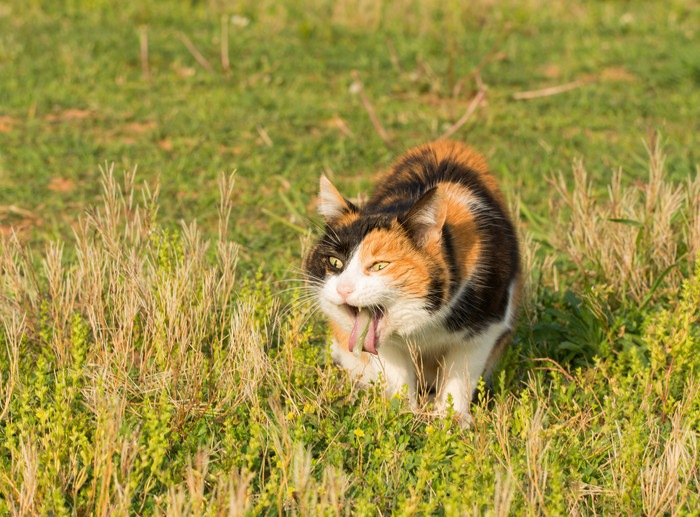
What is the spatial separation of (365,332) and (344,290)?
24 centimetres

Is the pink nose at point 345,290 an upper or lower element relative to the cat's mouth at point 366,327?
upper

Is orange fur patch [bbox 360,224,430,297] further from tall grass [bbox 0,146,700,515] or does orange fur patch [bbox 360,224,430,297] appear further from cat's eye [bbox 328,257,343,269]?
Answer: tall grass [bbox 0,146,700,515]

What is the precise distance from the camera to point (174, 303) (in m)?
3.83

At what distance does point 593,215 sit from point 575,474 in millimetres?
2055

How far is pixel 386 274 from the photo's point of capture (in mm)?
3365

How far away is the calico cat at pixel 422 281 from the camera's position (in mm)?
3383

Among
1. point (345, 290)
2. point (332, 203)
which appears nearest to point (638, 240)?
point (332, 203)

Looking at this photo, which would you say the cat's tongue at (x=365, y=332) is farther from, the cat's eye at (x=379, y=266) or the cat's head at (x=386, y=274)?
the cat's eye at (x=379, y=266)

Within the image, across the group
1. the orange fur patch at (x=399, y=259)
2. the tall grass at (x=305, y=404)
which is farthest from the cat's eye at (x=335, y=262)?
the tall grass at (x=305, y=404)

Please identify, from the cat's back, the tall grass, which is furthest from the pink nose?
the cat's back

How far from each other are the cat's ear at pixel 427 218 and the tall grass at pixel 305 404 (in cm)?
68

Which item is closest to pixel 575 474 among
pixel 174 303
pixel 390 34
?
pixel 174 303

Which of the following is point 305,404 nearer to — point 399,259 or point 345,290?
point 345,290

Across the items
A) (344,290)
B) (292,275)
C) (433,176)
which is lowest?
(292,275)
